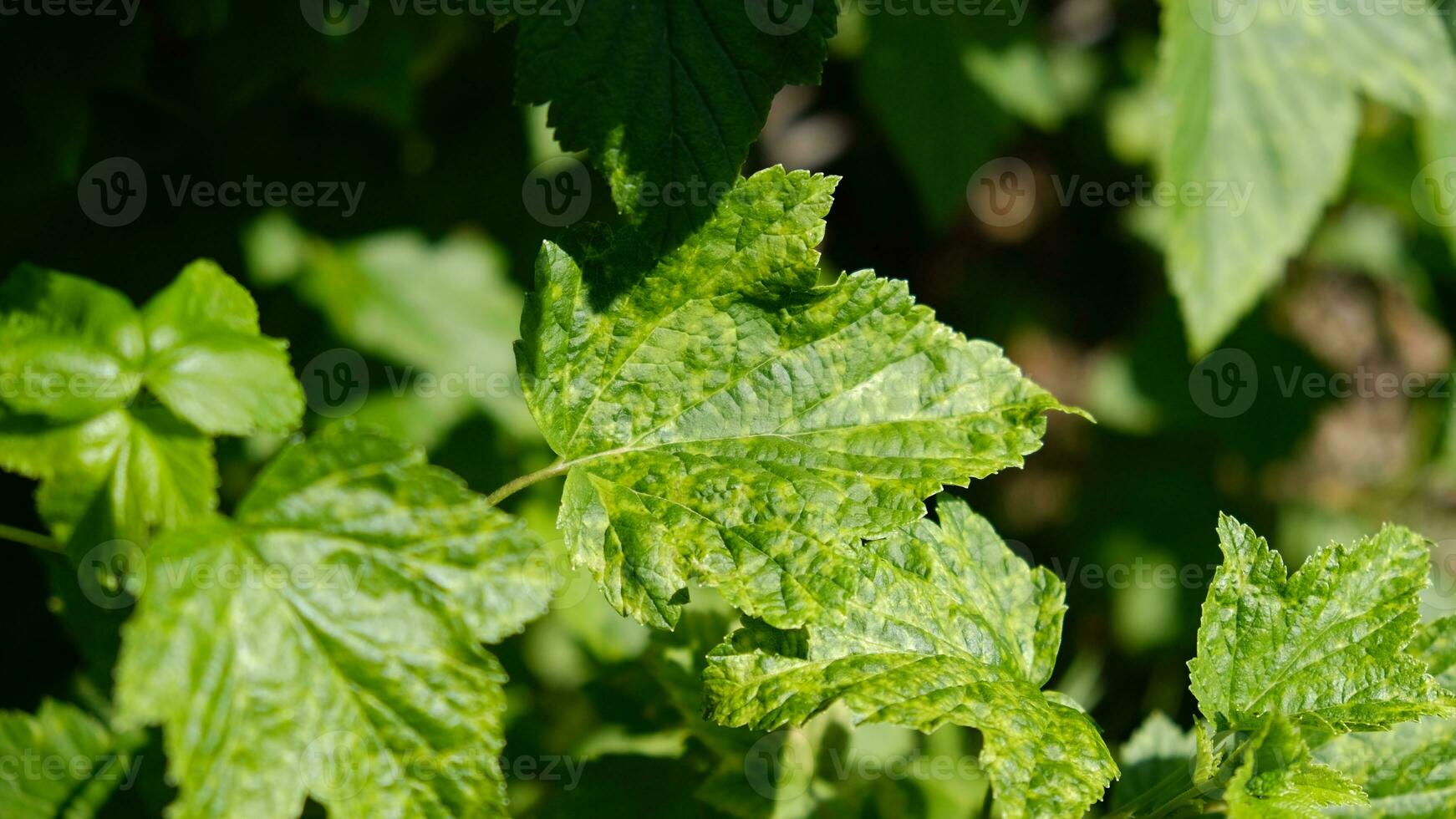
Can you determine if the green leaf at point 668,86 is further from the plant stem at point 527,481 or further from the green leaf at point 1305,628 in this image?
the green leaf at point 1305,628

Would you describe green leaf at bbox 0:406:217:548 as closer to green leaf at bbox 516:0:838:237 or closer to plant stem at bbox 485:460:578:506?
plant stem at bbox 485:460:578:506

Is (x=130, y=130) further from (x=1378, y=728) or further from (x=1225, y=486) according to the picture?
(x=1225, y=486)

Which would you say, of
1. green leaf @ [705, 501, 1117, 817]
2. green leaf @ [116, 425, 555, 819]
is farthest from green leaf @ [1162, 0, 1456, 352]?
green leaf @ [116, 425, 555, 819]

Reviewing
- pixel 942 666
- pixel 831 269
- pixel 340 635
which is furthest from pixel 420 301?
pixel 942 666

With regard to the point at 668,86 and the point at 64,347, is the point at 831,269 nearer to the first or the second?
the point at 668,86

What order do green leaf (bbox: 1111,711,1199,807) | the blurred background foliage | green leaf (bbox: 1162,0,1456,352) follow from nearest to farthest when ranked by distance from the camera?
green leaf (bbox: 1111,711,1199,807)
the blurred background foliage
green leaf (bbox: 1162,0,1456,352)

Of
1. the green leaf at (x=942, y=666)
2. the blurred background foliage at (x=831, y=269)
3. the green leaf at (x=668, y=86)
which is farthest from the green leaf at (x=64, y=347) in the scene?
the green leaf at (x=942, y=666)

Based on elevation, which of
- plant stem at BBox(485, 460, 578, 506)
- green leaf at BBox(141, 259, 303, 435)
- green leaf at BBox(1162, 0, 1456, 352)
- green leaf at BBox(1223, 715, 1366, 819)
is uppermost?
green leaf at BBox(1162, 0, 1456, 352)
